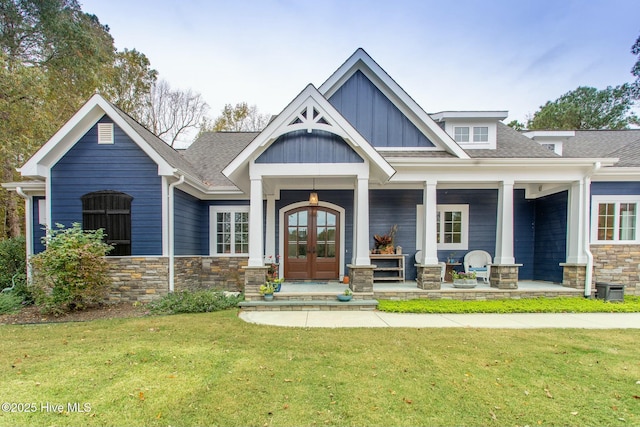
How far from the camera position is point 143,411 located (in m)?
2.71

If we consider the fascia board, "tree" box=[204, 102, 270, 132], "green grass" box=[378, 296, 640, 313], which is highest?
"tree" box=[204, 102, 270, 132]

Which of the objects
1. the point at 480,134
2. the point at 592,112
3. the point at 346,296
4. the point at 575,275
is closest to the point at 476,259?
the point at 575,275

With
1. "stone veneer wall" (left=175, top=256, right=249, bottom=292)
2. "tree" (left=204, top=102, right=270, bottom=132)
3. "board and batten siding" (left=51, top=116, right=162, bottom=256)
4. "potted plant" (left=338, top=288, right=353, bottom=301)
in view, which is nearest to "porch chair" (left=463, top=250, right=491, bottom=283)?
"potted plant" (left=338, top=288, right=353, bottom=301)

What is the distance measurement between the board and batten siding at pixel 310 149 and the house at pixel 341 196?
0.02m

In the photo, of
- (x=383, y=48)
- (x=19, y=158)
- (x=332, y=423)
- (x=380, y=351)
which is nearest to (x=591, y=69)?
(x=383, y=48)

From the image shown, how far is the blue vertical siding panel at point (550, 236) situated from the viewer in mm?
8586

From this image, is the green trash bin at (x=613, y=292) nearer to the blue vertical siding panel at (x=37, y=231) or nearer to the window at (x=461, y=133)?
the window at (x=461, y=133)

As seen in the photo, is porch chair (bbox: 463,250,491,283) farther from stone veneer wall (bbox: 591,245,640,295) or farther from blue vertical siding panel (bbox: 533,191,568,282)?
stone veneer wall (bbox: 591,245,640,295)

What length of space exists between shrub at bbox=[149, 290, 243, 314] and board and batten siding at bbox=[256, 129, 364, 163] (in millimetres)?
3272

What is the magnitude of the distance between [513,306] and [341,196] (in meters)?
5.13

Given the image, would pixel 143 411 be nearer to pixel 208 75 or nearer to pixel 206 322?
pixel 206 322

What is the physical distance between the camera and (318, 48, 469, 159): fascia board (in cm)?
845

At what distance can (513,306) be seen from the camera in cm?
691

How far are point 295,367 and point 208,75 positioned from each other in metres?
22.3
